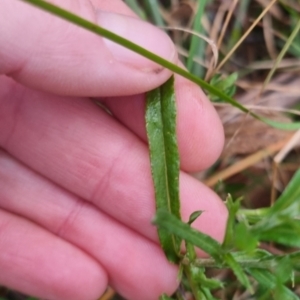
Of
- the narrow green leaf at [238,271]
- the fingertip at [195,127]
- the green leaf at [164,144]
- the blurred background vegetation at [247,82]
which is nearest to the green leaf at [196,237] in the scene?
the narrow green leaf at [238,271]

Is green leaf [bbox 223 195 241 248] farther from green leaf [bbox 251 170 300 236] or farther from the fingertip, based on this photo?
the fingertip

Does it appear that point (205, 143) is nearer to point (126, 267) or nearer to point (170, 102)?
point (170, 102)

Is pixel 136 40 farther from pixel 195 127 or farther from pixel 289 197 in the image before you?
pixel 289 197

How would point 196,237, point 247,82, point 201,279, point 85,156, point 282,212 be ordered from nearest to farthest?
point 282,212, point 196,237, point 201,279, point 85,156, point 247,82

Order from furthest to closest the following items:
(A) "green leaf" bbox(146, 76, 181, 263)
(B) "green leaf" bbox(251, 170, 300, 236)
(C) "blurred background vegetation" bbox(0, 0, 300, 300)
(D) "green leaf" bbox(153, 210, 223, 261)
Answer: (C) "blurred background vegetation" bbox(0, 0, 300, 300)
(A) "green leaf" bbox(146, 76, 181, 263)
(D) "green leaf" bbox(153, 210, 223, 261)
(B) "green leaf" bbox(251, 170, 300, 236)

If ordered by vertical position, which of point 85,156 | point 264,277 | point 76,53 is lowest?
point 85,156

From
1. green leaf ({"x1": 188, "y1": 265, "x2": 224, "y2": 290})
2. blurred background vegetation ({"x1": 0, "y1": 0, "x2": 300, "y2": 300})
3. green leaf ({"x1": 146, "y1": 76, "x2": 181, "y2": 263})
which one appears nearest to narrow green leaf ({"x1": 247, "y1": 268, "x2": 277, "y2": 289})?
green leaf ({"x1": 188, "y1": 265, "x2": 224, "y2": 290})

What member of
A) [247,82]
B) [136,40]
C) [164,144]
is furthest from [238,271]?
[247,82]
